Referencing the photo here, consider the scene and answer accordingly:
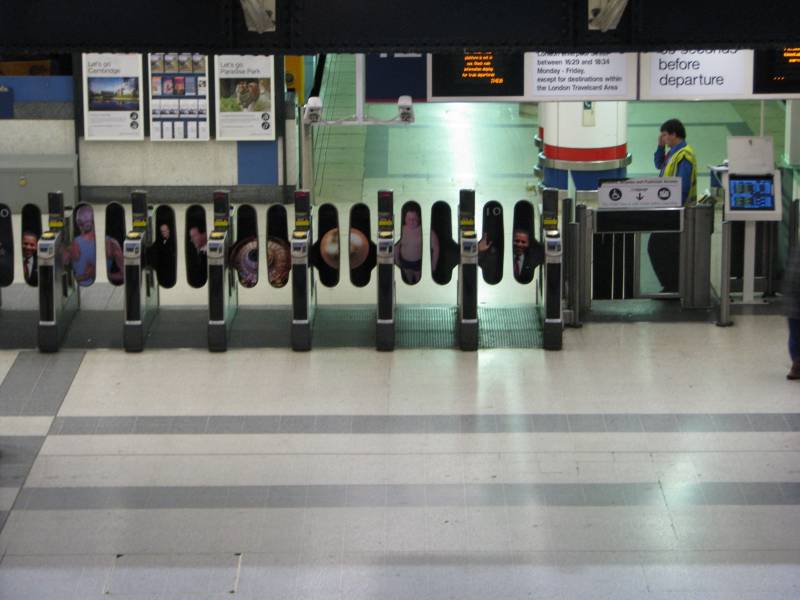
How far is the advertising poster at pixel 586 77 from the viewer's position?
38.0ft

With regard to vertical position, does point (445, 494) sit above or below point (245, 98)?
below

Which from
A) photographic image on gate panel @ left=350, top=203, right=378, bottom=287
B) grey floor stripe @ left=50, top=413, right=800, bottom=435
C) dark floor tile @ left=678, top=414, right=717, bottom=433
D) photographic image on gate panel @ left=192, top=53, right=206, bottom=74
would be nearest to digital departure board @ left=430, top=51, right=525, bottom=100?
photographic image on gate panel @ left=350, top=203, right=378, bottom=287

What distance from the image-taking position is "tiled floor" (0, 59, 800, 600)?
7.01m

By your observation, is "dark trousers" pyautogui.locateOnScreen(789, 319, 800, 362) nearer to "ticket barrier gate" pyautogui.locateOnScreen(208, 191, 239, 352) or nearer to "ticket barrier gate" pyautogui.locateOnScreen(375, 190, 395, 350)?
"ticket barrier gate" pyautogui.locateOnScreen(375, 190, 395, 350)

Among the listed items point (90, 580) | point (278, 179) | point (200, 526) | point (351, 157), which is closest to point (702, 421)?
point (200, 526)

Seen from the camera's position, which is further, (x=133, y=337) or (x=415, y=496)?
(x=133, y=337)

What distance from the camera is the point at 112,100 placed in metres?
15.2

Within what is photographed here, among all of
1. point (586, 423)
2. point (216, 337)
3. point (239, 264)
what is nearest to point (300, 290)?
point (216, 337)

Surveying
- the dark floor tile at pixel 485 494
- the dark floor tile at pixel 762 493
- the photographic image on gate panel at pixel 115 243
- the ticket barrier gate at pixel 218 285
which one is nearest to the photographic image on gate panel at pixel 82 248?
the photographic image on gate panel at pixel 115 243

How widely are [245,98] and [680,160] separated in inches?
201

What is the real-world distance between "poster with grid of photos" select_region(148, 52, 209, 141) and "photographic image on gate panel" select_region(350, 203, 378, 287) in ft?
14.0

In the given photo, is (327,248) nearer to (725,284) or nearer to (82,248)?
(82,248)

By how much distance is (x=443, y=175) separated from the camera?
55.6 feet

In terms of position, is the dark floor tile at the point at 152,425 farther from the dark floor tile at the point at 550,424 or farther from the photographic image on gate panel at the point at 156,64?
the photographic image on gate panel at the point at 156,64
